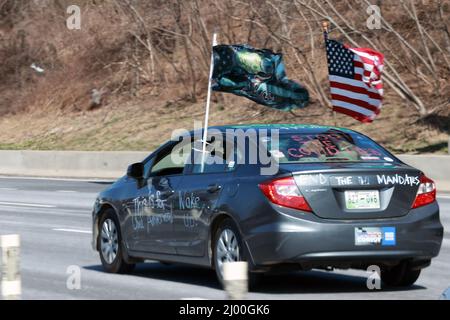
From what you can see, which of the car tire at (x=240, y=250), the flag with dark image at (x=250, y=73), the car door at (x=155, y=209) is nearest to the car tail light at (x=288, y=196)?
the car tire at (x=240, y=250)

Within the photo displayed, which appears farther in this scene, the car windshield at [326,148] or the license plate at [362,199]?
the car windshield at [326,148]

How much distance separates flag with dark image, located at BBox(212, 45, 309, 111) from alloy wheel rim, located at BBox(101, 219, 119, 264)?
12481 millimetres

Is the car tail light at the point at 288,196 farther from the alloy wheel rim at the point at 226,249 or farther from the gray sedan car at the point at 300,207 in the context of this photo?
the alloy wheel rim at the point at 226,249

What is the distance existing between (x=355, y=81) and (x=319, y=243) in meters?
17.5

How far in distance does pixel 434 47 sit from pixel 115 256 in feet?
80.7

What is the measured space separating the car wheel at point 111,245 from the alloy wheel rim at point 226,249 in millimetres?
1893

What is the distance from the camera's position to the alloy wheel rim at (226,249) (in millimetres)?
9884

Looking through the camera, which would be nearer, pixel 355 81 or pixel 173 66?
pixel 355 81

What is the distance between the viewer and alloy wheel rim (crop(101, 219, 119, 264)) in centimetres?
1184

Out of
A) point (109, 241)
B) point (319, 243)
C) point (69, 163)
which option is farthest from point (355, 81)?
point (319, 243)

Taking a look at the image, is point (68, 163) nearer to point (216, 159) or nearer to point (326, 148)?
point (216, 159)

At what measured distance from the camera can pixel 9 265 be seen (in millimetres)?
7367

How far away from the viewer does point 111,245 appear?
1190cm

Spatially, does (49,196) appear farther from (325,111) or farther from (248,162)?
(248,162)
